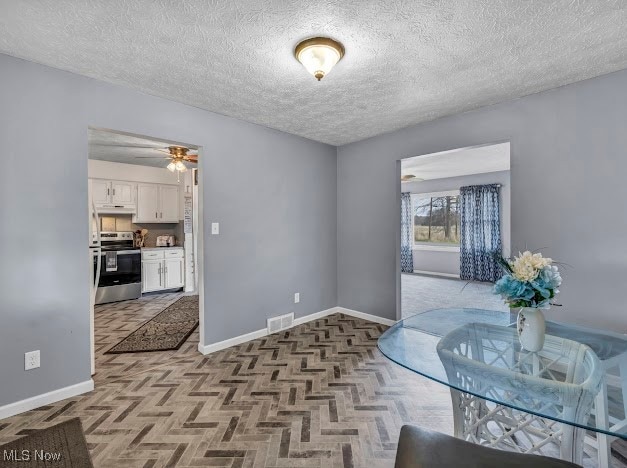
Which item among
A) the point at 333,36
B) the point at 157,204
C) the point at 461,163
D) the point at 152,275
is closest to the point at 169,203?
the point at 157,204

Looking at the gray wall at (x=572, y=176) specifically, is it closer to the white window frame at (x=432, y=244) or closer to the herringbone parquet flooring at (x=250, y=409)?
the herringbone parquet flooring at (x=250, y=409)

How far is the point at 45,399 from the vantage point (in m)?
2.12

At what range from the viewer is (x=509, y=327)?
176 centimetres

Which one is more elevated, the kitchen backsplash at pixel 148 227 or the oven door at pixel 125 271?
the kitchen backsplash at pixel 148 227

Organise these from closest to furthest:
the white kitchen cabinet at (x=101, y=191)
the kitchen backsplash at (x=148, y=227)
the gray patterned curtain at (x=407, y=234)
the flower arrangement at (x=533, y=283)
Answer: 1. the flower arrangement at (x=533, y=283)
2. the white kitchen cabinet at (x=101, y=191)
3. the kitchen backsplash at (x=148, y=227)
4. the gray patterned curtain at (x=407, y=234)

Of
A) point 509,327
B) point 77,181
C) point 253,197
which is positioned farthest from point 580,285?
point 77,181

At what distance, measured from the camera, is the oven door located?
4812 mm

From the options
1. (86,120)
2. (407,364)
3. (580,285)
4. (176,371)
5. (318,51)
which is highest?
(318,51)

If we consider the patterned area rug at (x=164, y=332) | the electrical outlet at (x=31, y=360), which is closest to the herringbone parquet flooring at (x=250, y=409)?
the patterned area rug at (x=164, y=332)

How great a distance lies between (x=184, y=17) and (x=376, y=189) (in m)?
2.78

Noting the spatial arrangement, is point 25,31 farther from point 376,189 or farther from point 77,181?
point 376,189

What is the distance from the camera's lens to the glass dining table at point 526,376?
41.8 inches

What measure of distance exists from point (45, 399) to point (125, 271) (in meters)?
3.22

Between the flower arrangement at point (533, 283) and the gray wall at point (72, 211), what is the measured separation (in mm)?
2547
